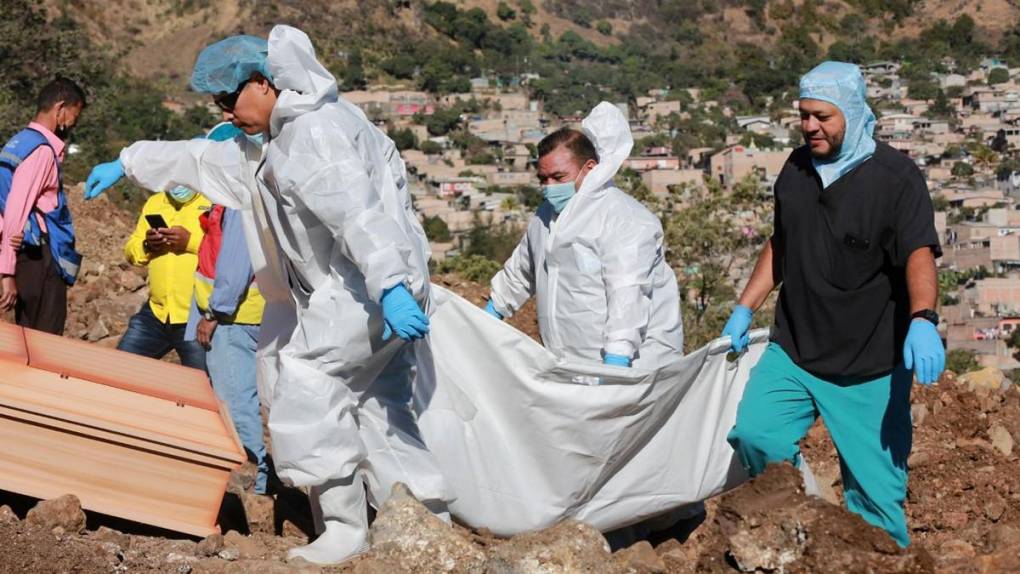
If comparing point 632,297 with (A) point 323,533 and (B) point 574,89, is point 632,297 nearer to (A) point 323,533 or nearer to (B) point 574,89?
(A) point 323,533

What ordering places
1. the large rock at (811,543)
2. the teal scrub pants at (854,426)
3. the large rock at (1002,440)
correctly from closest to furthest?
the large rock at (811,543), the teal scrub pants at (854,426), the large rock at (1002,440)

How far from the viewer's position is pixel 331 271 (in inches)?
170

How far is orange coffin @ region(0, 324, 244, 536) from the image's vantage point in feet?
13.6

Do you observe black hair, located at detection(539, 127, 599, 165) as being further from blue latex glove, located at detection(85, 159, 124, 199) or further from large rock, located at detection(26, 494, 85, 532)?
large rock, located at detection(26, 494, 85, 532)

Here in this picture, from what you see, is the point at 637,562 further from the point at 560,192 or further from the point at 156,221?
the point at 156,221

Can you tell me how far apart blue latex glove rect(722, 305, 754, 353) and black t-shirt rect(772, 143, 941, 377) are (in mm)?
329

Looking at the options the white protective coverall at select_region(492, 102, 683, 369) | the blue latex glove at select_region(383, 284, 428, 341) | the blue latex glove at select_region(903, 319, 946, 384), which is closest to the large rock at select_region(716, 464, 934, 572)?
the blue latex glove at select_region(903, 319, 946, 384)

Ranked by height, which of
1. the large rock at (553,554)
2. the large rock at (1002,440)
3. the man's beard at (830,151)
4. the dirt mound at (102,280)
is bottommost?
the dirt mound at (102,280)

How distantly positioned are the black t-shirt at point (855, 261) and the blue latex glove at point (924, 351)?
20cm

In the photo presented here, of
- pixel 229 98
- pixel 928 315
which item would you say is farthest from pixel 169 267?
pixel 928 315

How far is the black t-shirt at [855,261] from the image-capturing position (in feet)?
13.6

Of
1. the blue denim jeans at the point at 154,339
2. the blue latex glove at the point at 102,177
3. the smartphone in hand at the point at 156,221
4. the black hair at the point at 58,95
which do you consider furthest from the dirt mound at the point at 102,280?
the blue latex glove at the point at 102,177

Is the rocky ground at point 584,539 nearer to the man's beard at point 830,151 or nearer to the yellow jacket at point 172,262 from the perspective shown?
the yellow jacket at point 172,262

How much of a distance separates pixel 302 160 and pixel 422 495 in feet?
3.46
